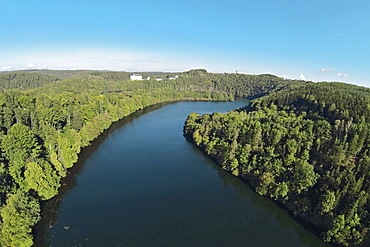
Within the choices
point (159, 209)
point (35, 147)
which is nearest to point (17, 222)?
point (159, 209)

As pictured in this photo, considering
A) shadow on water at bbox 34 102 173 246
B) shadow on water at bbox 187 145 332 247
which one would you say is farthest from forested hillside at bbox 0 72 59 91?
shadow on water at bbox 187 145 332 247

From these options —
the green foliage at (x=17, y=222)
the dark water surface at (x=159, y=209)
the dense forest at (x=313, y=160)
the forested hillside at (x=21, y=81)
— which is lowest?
the dark water surface at (x=159, y=209)

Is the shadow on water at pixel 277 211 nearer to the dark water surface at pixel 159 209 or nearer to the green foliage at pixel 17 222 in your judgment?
the dark water surface at pixel 159 209

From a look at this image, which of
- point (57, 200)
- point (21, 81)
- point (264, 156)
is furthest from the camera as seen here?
point (21, 81)

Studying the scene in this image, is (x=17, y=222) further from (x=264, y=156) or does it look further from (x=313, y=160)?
(x=313, y=160)

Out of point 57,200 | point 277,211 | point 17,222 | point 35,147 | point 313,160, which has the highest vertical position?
point 313,160

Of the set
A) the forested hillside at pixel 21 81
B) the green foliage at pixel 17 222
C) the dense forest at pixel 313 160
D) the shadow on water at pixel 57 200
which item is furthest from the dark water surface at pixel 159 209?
the forested hillside at pixel 21 81
